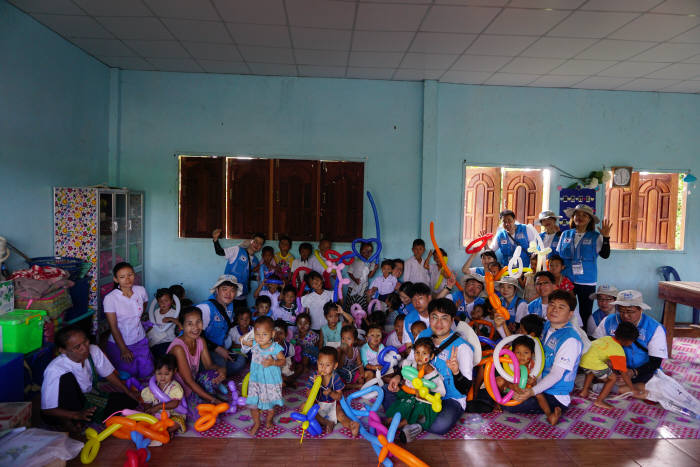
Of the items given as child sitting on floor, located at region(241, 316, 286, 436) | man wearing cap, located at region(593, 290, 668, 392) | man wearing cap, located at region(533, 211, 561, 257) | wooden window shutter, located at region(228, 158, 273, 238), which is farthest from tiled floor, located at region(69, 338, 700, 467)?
wooden window shutter, located at region(228, 158, 273, 238)

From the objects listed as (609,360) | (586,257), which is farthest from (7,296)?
(586,257)

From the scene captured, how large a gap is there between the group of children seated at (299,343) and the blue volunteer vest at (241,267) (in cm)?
8

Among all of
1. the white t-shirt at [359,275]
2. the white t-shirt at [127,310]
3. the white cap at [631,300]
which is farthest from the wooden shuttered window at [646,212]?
the white t-shirt at [127,310]

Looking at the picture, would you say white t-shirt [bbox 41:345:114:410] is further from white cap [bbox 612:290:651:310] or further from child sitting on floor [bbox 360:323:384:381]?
white cap [bbox 612:290:651:310]

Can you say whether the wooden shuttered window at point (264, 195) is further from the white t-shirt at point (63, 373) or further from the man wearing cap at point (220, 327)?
the white t-shirt at point (63, 373)

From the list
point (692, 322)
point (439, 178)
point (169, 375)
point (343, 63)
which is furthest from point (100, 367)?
point (692, 322)

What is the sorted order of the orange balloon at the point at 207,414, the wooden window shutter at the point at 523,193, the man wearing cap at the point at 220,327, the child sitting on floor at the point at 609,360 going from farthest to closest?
the wooden window shutter at the point at 523,193 → the man wearing cap at the point at 220,327 → the child sitting on floor at the point at 609,360 → the orange balloon at the point at 207,414

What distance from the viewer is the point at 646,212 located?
24.6ft

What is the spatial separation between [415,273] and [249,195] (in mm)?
2681

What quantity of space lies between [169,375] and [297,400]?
1151 millimetres

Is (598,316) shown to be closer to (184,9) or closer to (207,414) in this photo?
(207,414)

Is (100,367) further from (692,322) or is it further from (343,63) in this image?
(692,322)

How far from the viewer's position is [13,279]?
377 cm

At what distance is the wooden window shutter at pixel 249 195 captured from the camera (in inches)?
250
